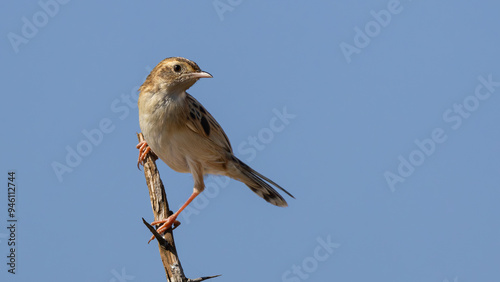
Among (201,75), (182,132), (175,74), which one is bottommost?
(182,132)

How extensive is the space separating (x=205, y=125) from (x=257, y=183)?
1272mm

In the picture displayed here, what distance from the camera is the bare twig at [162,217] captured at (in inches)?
270

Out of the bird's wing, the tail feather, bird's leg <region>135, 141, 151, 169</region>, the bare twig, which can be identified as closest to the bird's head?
the bird's wing

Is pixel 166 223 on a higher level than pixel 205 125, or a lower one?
lower

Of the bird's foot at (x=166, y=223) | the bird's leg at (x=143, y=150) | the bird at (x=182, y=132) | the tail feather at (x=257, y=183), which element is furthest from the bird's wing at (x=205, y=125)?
the bird's foot at (x=166, y=223)

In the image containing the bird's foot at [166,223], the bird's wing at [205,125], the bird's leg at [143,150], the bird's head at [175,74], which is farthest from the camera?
the bird's leg at [143,150]

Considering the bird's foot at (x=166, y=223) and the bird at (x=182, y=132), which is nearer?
the bird's foot at (x=166, y=223)

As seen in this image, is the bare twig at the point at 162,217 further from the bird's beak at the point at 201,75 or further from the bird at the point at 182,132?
the bird's beak at the point at 201,75

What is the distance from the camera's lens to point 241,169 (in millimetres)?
8758

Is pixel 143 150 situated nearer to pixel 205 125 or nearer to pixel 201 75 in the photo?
pixel 205 125

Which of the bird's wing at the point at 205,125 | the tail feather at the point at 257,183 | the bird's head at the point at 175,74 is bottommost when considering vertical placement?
the tail feather at the point at 257,183

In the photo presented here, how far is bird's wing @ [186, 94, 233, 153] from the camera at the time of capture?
8219 millimetres

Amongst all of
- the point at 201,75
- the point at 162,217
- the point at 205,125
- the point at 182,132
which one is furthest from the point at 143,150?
the point at 201,75

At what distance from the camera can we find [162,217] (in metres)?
7.70
